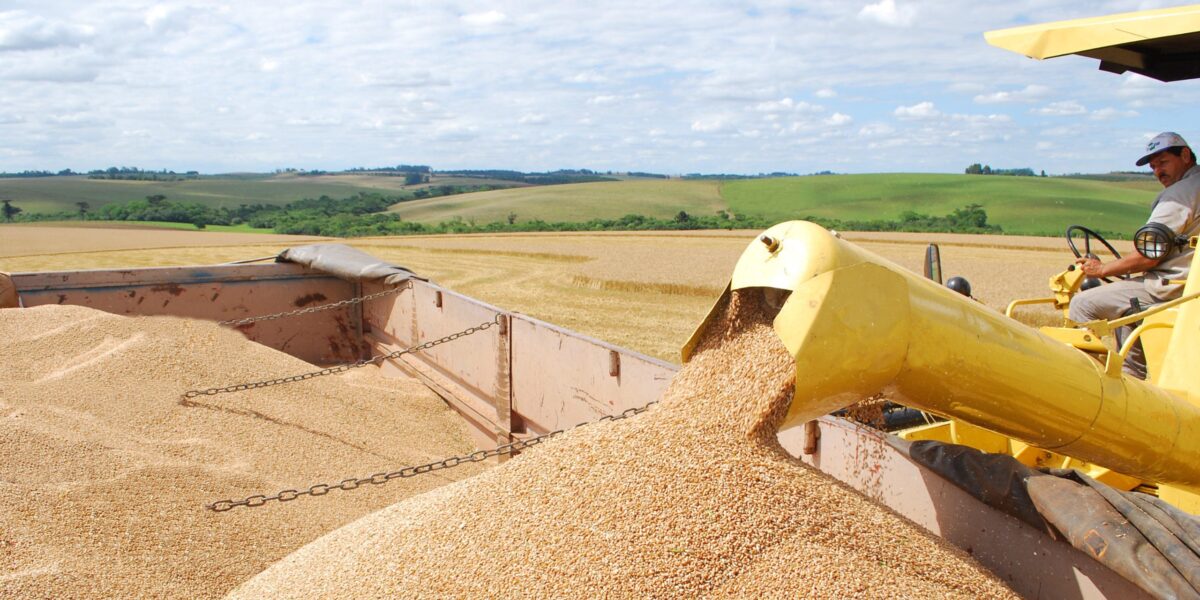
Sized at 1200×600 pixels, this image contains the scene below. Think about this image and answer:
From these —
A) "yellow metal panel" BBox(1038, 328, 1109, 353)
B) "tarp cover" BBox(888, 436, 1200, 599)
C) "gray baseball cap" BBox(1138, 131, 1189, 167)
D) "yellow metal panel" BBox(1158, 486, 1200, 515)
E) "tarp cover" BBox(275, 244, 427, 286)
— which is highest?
"gray baseball cap" BBox(1138, 131, 1189, 167)

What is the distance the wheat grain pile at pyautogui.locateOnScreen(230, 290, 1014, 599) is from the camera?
1.94 metres

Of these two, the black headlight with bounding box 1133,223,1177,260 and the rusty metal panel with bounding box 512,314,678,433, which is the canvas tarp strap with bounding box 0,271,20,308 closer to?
the rusty metal panel with bounding box 512,314,678,433

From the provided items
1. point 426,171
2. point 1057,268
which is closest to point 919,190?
point 1057,268

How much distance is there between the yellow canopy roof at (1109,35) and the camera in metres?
2.25

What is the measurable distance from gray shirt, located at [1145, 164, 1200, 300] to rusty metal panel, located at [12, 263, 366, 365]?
517 centimetres

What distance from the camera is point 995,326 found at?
1.94 meters

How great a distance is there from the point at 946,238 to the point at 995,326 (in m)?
24.6

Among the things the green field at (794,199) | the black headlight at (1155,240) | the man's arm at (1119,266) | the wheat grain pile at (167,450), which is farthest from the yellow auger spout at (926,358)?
the green field at (794,199)

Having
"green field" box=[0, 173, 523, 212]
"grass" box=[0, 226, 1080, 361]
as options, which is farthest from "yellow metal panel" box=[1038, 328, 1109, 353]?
"green field" box=[0, 173, 523, 212]

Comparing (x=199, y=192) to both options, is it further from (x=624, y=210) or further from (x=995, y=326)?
(x=995, y=326)

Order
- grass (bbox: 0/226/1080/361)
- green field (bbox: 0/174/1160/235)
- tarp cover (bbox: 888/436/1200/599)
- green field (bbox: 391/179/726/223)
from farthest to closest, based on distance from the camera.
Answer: green field (bbox: 391/179/726/223)
green field (bbox: 0/174/1160/235)
grass (bbox: 0/226/1080/361)
tarp cover (bbox: 888/436/1200/599)

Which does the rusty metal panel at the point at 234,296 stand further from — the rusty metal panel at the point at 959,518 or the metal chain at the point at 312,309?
the rusty metal panel at the point at 959,518

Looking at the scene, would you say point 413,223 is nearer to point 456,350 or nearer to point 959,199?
point 959,199

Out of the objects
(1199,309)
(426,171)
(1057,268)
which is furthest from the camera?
(426,171)
